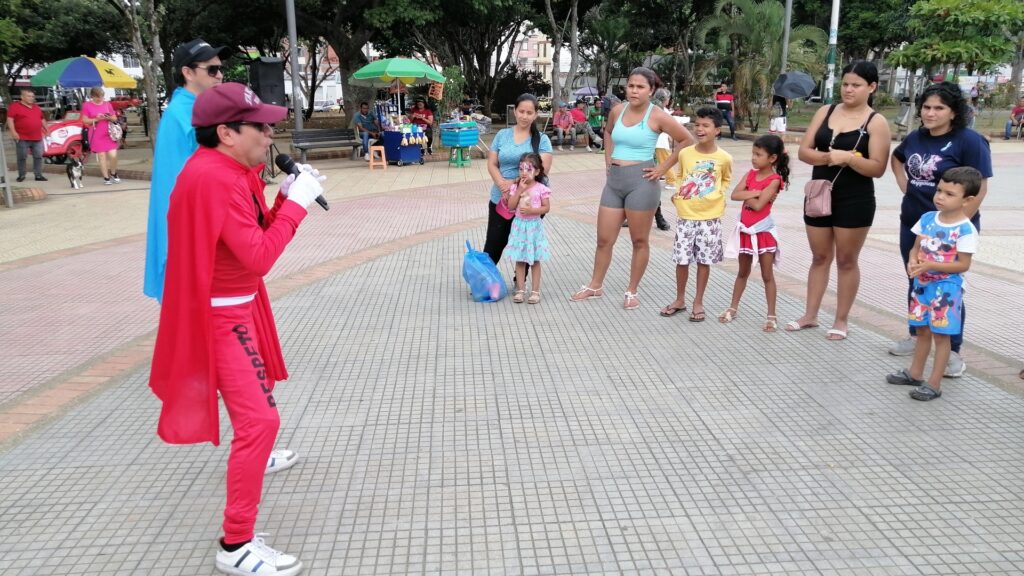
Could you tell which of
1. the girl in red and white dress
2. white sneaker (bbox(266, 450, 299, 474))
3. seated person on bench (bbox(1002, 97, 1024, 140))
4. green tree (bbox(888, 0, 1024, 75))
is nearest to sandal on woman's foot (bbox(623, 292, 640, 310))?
the girl in red and white dress

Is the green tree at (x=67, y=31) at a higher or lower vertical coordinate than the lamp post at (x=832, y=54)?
higher

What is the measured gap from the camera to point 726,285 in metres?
6.69

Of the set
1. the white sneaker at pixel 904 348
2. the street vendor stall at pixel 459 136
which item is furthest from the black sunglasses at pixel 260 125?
Answer: the street vendor stall at pixel 459 136

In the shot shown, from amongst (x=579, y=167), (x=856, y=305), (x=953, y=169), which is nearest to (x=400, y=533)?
(x=953, y=169)

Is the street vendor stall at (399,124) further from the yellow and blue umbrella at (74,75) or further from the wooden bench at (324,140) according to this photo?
the yellow and blue umbrella at (74,75)

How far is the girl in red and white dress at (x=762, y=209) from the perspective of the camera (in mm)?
5176

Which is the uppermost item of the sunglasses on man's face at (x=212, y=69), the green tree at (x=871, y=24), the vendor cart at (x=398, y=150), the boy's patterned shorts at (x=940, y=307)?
the green tree at (x=871, y=24)

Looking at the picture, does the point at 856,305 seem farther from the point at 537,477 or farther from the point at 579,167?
the point at 579,167

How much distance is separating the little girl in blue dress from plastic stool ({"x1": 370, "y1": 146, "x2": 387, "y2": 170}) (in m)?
10.0

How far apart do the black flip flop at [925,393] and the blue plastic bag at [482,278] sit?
3.07 m

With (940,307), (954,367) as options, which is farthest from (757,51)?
(940,307)

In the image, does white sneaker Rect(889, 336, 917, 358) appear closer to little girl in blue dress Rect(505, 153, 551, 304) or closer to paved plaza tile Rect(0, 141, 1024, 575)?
paved plaza tile Rect(0, 141, 1024, 575)

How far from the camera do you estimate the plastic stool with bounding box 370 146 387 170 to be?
1562 cm

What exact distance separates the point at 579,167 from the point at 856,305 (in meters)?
10.2
